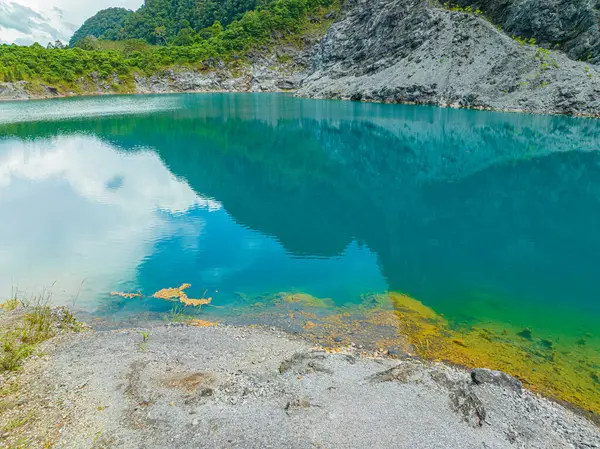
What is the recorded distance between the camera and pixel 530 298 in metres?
A: 14.3

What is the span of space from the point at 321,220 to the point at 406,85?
223ft

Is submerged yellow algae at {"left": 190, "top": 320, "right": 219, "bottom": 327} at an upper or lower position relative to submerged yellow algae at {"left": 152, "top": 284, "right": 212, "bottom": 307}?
upper

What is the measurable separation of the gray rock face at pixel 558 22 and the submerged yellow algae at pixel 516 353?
76.1m

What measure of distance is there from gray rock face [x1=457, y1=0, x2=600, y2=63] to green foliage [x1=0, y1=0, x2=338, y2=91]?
7078 centimetres

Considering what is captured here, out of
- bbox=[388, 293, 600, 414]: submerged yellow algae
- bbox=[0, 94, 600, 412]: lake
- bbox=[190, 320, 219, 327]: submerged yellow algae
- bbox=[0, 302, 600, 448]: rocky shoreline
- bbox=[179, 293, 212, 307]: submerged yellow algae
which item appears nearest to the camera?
bbox=[0, 302, 600, 448]: rocky shoreline

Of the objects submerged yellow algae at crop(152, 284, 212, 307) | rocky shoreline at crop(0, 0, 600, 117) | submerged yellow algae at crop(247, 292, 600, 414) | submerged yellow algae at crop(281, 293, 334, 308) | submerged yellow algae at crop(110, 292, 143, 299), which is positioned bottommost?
submerged yellow algae at crop(110, 292, 143, 299)

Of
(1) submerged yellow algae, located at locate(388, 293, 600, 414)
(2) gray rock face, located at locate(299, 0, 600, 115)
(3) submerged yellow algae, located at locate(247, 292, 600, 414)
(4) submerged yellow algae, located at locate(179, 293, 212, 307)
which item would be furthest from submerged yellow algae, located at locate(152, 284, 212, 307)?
(2) gray rock face, located at locate(299, 0, 600, 115)

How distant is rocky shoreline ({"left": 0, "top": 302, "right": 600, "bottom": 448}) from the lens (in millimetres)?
6785

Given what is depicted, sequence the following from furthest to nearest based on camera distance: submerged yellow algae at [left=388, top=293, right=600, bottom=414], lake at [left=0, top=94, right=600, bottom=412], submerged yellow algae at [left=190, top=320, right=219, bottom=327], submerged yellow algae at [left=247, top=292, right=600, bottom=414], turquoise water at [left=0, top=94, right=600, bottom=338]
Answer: turquoise water at [left=0, top=94, right=600, bottom=338], lake at [left=0, top=94, right=600, bottom=412], submerged yellow algae at [left=190, top=320, right=219, bottom=327], submerged yellow algae at [left=247, top=292, right=600, bottom=414], submerged yellow algae at [left=388, top=293, right=600, bottom=414]

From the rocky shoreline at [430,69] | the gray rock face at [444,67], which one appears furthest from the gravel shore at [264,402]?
the rocky shoreline at [430,69]

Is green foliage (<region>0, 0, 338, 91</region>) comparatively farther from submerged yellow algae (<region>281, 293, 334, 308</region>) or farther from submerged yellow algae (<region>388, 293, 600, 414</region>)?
→ submerged yellow algae (<region>388, 293, 600, 414</region>)

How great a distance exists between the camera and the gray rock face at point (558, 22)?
6775 centimetres

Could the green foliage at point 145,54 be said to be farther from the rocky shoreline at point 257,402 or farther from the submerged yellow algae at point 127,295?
the rocky shoreline at point 257,402

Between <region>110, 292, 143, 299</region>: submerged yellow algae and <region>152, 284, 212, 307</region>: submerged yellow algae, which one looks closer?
<region>152, 284, 212, 307</region>: submerged yellow algae
